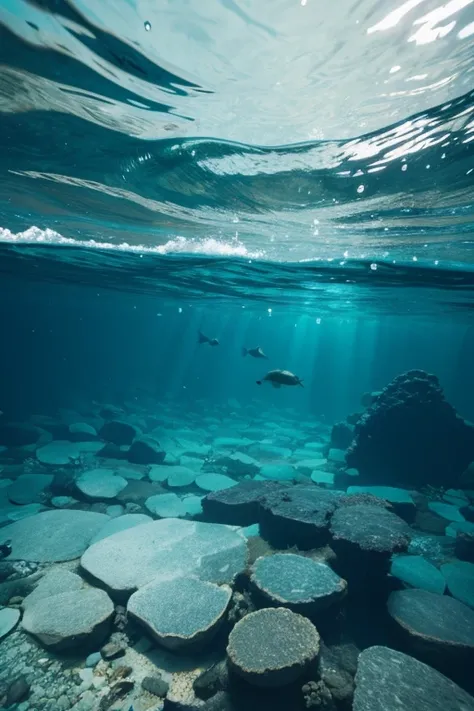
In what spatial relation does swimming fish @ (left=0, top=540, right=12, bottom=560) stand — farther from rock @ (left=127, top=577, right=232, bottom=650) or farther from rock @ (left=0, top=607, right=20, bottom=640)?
rock @ (left=127, top=577, right=232, bottom=650)

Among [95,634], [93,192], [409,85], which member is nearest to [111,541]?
[95,634]

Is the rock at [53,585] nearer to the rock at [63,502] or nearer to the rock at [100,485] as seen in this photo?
the rock at [63,502]

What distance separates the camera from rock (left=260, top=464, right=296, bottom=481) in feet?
50.8

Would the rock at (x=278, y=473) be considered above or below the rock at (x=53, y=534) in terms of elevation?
below

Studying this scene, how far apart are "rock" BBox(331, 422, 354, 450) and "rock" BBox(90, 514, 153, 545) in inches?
657

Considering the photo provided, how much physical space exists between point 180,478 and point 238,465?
13.8ft

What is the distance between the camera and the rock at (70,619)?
560 cm

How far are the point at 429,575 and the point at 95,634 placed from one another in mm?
6897

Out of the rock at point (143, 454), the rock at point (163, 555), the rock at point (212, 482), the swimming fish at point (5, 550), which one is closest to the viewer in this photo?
the rock at point (163, 555)

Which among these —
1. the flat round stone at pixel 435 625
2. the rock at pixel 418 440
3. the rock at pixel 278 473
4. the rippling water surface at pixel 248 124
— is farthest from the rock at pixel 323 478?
the rippling water surface at pixel 248 124

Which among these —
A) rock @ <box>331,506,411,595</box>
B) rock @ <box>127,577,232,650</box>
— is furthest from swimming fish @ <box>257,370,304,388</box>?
rock @ <box>127,577,232,650</box>

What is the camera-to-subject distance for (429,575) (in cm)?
746

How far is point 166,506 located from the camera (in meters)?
11.2

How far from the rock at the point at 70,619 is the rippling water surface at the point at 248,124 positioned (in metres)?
9.24
